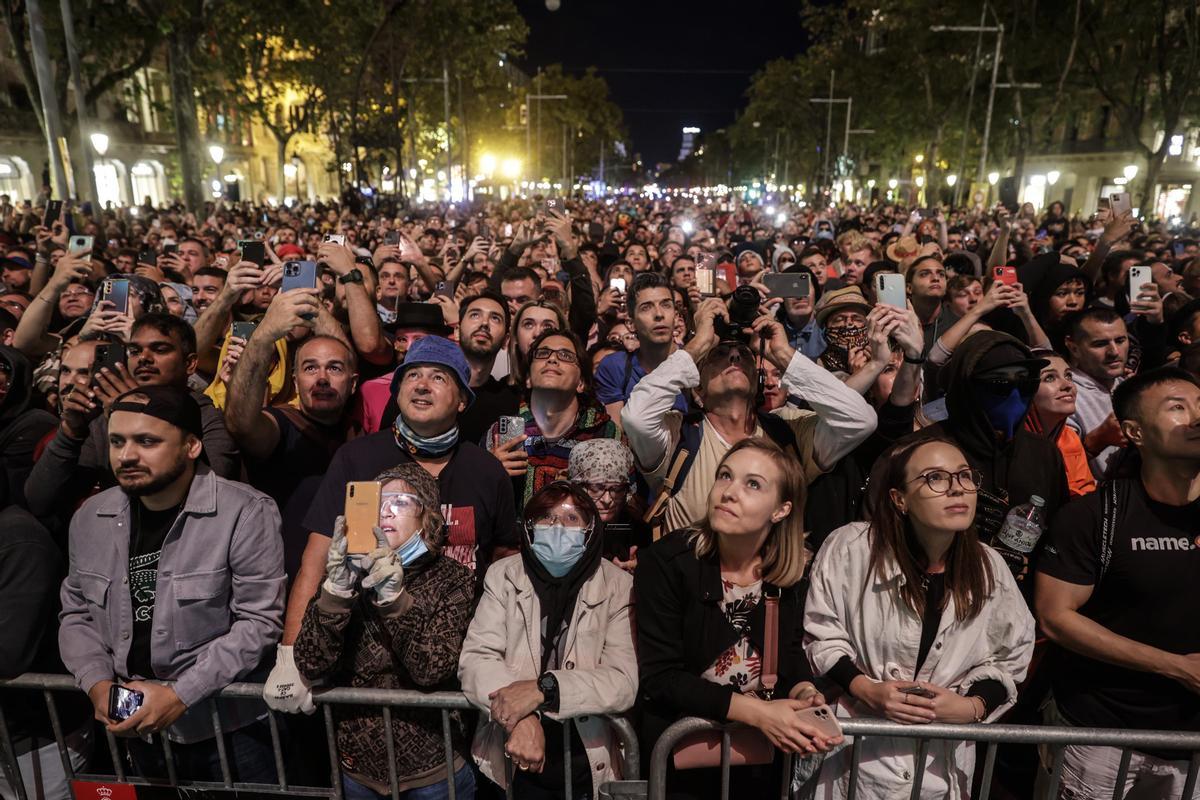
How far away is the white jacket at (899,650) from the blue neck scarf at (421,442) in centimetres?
174

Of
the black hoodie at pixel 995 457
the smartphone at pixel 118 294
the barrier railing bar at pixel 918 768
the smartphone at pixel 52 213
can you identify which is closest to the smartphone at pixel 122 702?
the smartphone at pixel 118 294

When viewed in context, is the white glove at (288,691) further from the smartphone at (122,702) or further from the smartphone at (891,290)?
the smartphone at (891,290)

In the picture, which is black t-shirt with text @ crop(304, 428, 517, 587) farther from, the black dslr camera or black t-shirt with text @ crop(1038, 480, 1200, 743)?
black t-shirt with text @ crop(1038, 480, 1200, 743)

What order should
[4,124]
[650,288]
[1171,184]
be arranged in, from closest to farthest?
[650,288]
[4,124]
[1171,184]

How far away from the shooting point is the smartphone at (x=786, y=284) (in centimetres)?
447

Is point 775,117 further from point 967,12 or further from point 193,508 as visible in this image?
point 193,508

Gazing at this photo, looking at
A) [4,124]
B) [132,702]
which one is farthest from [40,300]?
[4,124]

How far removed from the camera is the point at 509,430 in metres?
4.06

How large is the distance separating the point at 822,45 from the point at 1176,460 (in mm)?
56062

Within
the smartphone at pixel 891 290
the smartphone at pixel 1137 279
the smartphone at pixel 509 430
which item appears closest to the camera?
the smartphone at pixel 891 290

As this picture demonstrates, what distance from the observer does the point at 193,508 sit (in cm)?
291

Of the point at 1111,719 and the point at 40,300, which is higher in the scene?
the point at 40,300

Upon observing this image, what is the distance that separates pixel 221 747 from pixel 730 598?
2065 millimetres

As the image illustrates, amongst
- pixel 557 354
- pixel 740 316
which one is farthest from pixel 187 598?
pixel 740 316
